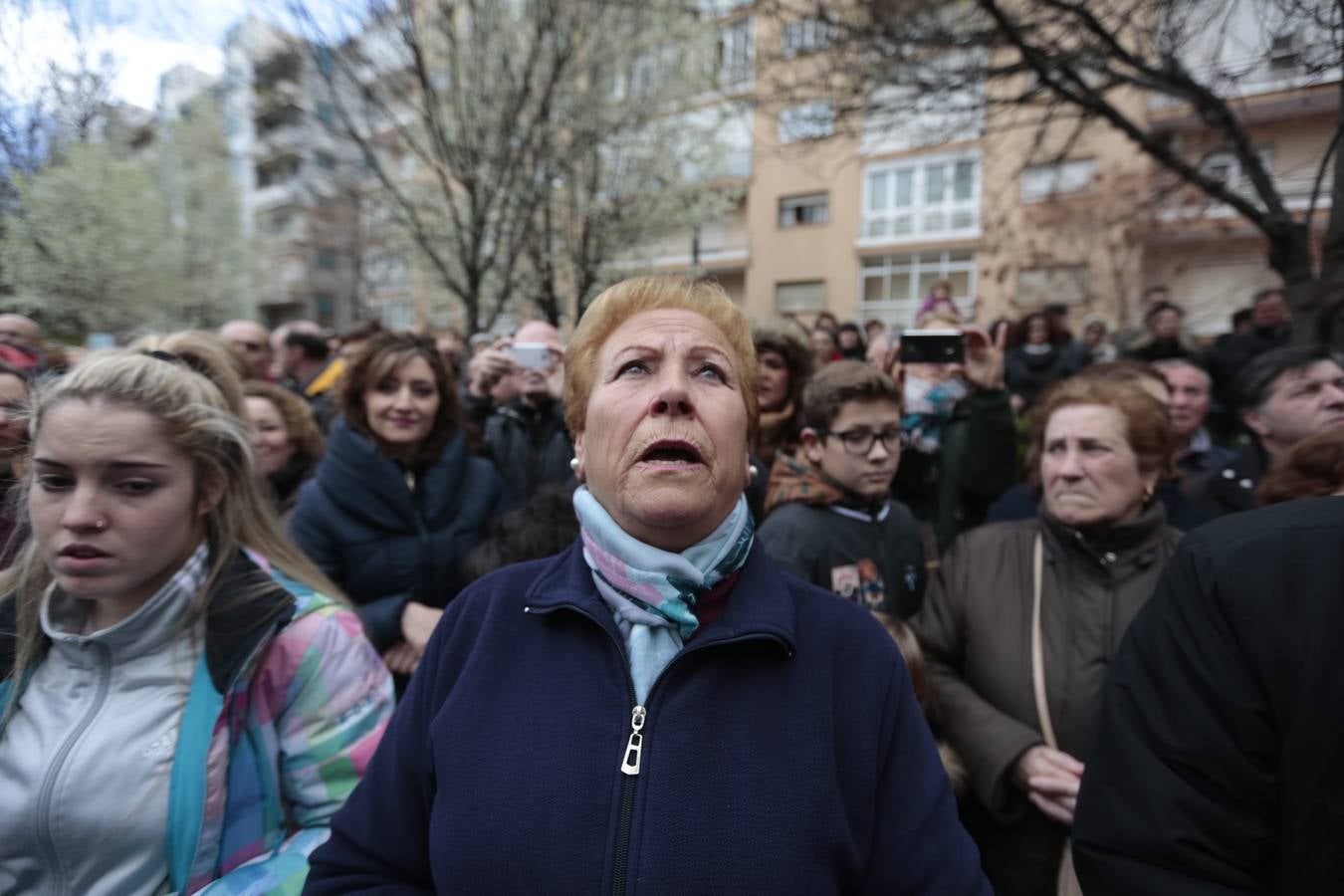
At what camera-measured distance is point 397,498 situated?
9.55 ft

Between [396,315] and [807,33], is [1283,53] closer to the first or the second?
[807,33]

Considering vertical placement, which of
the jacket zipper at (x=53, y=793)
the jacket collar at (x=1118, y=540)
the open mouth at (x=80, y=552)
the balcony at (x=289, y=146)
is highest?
the balcony at (x=289, y=146)

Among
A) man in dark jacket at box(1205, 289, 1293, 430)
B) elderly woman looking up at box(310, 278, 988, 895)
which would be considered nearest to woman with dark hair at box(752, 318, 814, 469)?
elderly woman looking up at box(310, 278, 988, 895)

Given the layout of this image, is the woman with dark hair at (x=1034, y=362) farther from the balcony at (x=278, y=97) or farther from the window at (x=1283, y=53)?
the balcony at (x=278, y=97)

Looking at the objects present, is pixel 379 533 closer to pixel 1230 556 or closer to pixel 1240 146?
pixel 1230 556

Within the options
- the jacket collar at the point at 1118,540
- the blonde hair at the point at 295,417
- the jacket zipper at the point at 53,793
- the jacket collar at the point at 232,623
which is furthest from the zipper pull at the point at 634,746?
the blonde hair at the point at 295,417

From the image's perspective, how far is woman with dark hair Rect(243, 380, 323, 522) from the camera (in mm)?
3366

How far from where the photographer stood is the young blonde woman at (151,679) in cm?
155

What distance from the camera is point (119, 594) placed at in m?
1.72

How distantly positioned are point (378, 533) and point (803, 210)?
77.9ft

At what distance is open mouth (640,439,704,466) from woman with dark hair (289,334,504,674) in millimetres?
1634

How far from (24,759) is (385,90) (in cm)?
851

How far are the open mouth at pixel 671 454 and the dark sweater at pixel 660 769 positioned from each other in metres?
0.26

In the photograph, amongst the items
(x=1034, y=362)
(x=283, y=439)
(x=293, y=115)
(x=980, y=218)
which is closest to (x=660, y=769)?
(x=283, y=439)
